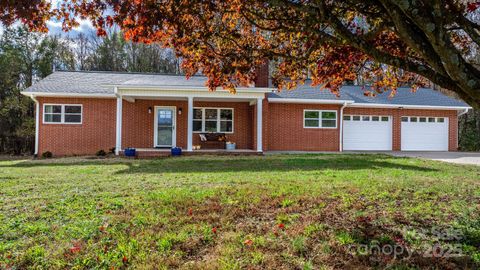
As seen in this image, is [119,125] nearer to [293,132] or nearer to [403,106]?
[293,132]

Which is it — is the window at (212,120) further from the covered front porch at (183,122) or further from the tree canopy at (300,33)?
the tree canopy at (300,33)

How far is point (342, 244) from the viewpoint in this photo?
3.41m

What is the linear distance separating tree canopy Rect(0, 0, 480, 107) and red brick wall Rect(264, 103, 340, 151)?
931 centimetres

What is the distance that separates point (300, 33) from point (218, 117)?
37.2ft

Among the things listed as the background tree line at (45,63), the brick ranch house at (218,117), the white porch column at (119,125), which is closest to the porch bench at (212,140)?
the brick ranch house at (218,117)

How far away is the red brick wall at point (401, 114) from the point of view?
59.8ft

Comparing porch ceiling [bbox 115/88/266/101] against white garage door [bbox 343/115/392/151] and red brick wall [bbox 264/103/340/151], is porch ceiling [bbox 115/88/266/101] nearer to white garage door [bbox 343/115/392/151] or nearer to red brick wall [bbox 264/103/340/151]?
red brick wall [bbox 264/103/340/151]

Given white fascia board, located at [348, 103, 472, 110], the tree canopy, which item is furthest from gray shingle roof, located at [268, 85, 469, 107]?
the tree canopy

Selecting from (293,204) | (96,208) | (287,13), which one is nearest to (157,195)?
(96,208)

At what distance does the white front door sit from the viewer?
16.5 meters

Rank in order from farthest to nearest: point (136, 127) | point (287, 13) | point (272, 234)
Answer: point (136, 127) < point (287, 13) < point (272, 234)

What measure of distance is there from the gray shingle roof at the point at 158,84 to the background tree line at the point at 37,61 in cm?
438

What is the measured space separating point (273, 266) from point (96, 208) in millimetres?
2856

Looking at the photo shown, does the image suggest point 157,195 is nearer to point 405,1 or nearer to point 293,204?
point 293,204
